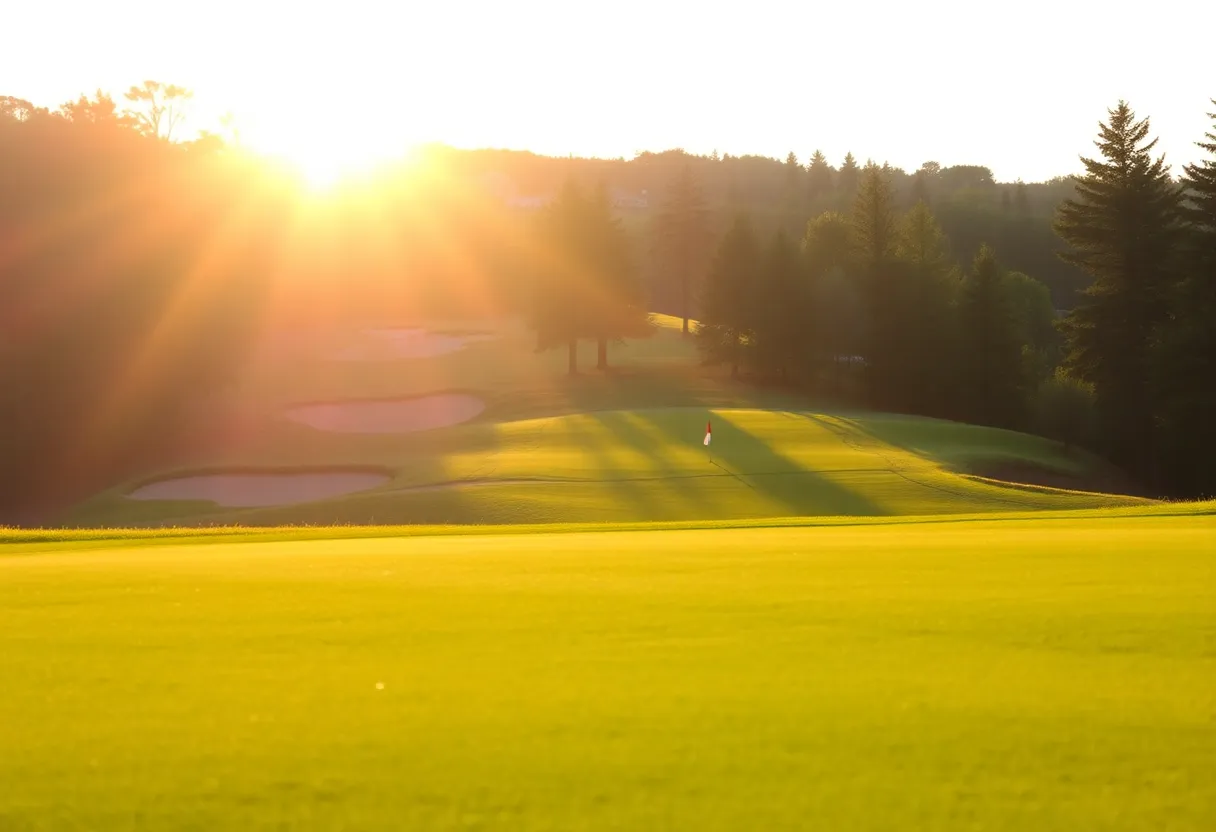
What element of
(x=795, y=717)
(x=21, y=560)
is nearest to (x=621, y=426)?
(x=21, y=560)

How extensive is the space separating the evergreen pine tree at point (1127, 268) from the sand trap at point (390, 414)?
29.5 metres

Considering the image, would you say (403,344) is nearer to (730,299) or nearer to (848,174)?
(730,299)

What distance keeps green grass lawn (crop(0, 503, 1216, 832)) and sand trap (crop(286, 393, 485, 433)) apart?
40708 millimetres

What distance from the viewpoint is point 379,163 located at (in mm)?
105250

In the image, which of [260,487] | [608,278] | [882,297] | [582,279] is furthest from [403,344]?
[260,487]

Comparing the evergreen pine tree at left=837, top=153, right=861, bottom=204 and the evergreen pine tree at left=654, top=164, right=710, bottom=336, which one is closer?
the evergreen pine tree at left=654, top=164, right=710, bottom=336

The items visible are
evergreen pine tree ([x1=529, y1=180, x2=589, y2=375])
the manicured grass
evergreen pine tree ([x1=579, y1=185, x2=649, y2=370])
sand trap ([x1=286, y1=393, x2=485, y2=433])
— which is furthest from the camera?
evergreen pine tree ([x1=579, y1=185, x2=649, y2=370])

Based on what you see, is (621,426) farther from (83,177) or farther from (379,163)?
(379,163)

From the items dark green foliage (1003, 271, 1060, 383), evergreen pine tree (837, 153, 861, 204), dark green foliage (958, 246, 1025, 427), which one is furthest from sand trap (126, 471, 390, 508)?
evergreen pine tree (837, 153, 861, 204)

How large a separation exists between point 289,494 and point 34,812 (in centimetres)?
3487

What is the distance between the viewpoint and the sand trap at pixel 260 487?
124ft

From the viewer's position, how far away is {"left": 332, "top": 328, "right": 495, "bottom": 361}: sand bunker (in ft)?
220

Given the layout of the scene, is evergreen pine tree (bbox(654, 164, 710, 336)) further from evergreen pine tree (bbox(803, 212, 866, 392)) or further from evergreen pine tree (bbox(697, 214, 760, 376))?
evergreen pine tree (bbox(697, 214, 760, 376))

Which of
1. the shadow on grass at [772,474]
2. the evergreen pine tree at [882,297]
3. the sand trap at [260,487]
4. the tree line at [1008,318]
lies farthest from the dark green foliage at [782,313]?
the sand trap at [260,487]
